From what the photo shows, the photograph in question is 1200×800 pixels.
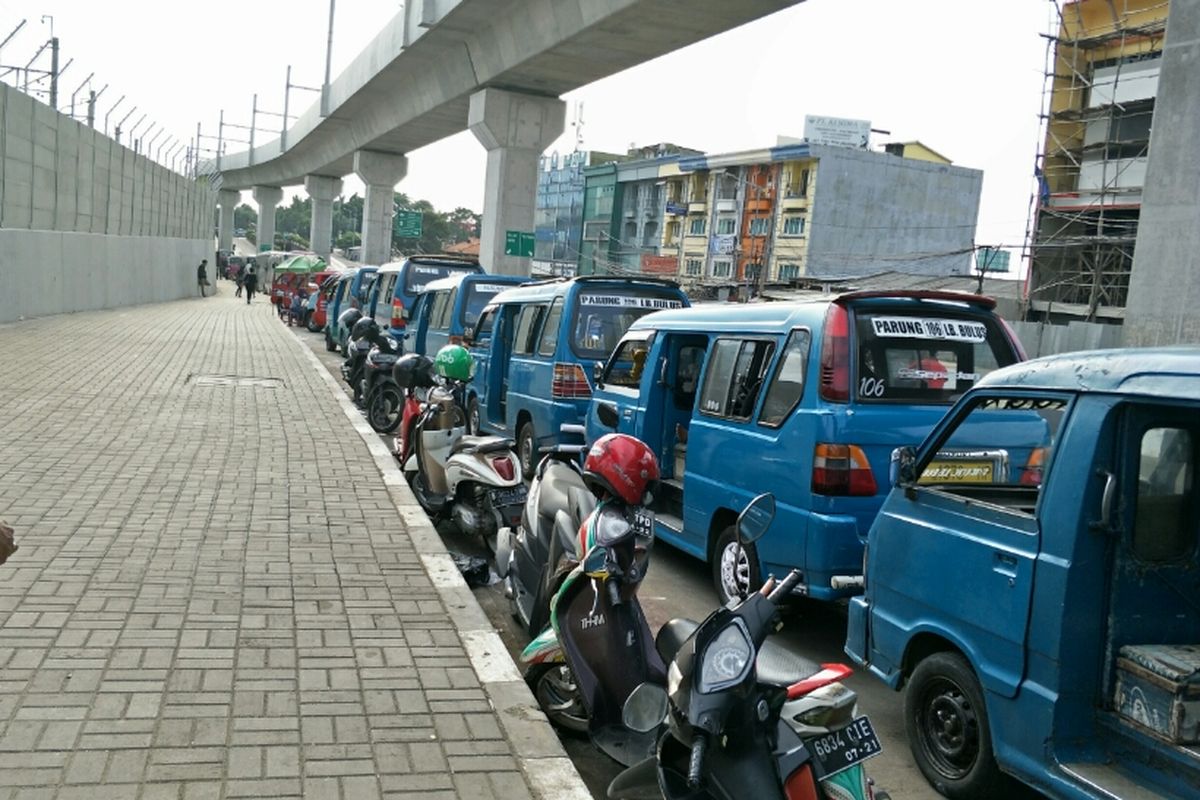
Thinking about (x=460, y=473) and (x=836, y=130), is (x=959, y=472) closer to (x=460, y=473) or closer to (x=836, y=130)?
(x=460, y=473)

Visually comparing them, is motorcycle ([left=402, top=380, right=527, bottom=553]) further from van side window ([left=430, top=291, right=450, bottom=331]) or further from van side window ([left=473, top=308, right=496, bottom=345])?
van side window ([left=430, top=291, right=450, bottom=331])

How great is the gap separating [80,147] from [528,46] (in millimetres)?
12185

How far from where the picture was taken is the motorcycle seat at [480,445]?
7305 millimetres

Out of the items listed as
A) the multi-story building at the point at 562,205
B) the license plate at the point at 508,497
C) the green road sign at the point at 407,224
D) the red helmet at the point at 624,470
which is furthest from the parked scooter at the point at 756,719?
the multi-story building at the point at 562,205

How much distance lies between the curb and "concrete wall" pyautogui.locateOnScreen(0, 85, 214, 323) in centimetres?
1722

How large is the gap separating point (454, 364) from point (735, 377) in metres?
3.50

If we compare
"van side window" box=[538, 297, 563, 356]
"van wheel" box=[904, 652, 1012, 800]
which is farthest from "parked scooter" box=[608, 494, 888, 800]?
"van side window" box=[538, 297, 563, 356]

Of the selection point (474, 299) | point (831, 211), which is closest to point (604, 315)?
point (474, 299)

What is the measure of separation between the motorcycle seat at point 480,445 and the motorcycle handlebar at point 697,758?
15.4 feet

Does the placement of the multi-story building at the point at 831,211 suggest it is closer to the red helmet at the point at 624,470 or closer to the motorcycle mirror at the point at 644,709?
the red helmet at the point at 624,470

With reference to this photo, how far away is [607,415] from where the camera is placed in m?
7.81

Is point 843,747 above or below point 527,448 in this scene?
above

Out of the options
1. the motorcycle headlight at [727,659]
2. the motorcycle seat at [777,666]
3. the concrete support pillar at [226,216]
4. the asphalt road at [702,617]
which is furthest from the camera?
the concrete support pillar at [226,216]

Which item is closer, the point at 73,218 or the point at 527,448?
the point at 527,448
